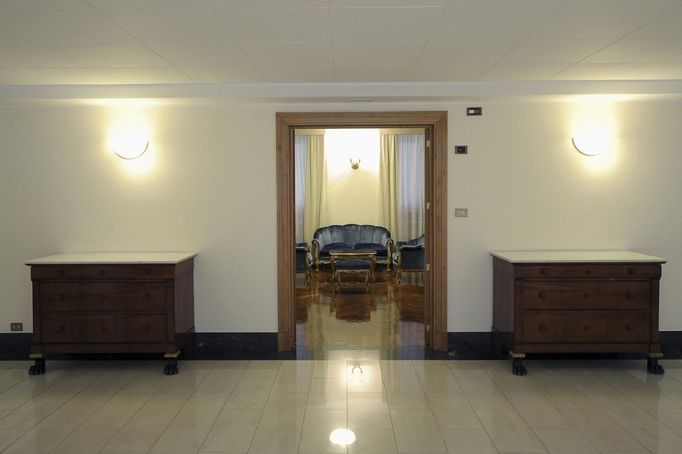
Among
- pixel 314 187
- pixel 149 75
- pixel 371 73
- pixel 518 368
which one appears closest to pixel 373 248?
pixel 314 187

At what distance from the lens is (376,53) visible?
3605mm

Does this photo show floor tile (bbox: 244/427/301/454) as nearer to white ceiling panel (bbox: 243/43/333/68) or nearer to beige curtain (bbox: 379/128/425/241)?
white ceiling panel (bbox: 243/43/333/68)

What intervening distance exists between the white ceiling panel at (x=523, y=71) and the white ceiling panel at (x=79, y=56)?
2.42 meters

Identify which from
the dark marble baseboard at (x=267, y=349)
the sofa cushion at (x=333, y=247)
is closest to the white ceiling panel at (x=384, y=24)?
the dark marble baseboard at (x=267, y=349)

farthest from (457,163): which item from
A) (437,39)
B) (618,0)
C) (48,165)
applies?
(48,165)

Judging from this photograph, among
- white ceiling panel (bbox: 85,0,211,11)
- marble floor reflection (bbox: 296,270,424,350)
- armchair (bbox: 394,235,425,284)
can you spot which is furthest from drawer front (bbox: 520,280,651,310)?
armchair (bbox: 394,235,425,284)

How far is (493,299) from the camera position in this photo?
15.7 feet

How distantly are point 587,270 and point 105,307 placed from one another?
3795 millimetres

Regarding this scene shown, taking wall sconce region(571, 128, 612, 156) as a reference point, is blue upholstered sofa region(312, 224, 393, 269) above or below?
below

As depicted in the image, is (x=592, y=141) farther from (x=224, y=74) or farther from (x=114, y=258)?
(x=114, y=258)

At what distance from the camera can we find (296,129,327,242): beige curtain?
1049cm

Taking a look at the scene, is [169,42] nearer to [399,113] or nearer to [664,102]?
[399,113]

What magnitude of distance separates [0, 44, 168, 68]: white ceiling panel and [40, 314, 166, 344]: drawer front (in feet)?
6.25

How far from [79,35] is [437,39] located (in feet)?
6.98
